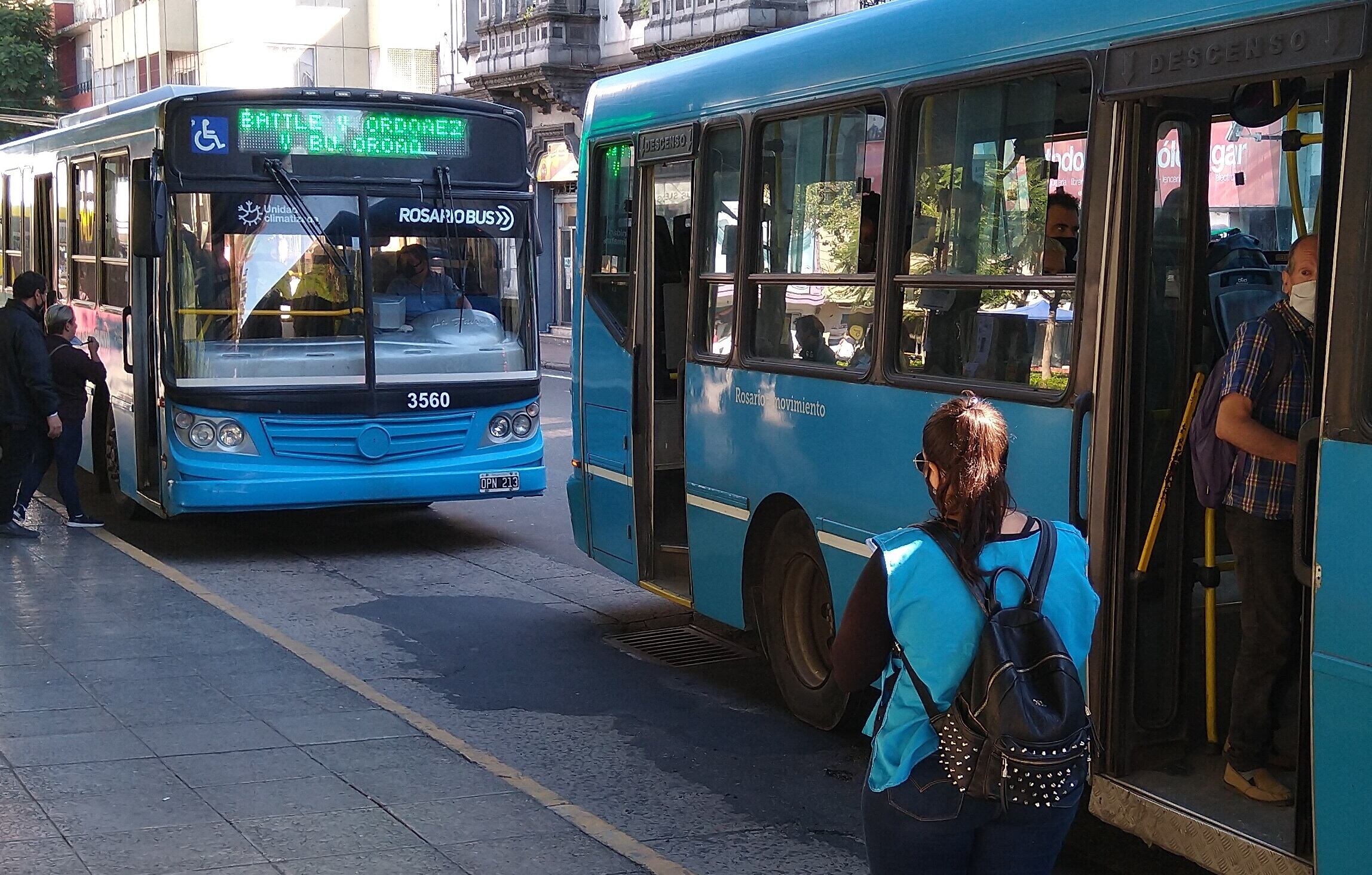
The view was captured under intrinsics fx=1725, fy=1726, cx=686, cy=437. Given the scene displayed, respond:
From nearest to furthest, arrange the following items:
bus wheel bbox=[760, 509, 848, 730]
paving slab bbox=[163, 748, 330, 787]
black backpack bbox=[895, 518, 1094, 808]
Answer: black backpack bbox=[895, 518, 1094, 808], paving slab bbox=[163, 748, 330, 787], bus wheel bbox=[760, 509, 848, 730]

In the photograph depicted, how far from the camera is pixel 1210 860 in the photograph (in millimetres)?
4656

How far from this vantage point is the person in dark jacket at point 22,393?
11.6 metres

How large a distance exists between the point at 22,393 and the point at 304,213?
8.01ft

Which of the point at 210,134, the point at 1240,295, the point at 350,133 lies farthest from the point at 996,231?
the point at 210,134

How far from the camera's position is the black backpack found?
10.2 feet

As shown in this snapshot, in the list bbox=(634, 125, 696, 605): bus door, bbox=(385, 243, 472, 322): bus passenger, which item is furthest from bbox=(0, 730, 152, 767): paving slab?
bbox=(385, 243, 472, 322): bus passenger

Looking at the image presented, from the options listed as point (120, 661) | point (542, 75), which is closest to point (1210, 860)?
point (120, 661)

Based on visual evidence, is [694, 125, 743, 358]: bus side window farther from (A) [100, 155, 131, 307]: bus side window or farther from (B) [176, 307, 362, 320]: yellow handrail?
(A) [100, 155, 131, 307]: bus side window

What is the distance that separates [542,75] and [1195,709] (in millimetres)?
35439

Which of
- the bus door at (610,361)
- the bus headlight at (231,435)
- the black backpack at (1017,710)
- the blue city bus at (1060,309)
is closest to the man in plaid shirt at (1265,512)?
the blue city bus at (1060,309)

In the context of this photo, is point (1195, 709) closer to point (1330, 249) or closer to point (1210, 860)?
point (1210, 860)

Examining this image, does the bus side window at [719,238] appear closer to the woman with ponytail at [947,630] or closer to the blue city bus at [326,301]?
the blue city bus at [326,301]

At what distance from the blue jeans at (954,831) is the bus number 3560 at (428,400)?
834cm

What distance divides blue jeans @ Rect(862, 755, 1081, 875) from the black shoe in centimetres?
970
